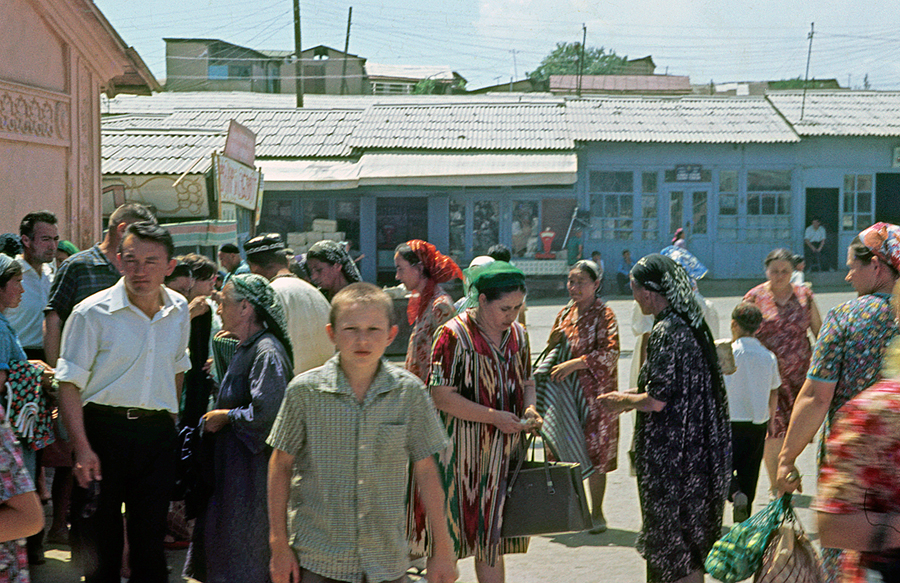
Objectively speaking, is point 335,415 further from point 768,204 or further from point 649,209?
point 768,204

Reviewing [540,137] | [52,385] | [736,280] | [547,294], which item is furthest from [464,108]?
[52,385]

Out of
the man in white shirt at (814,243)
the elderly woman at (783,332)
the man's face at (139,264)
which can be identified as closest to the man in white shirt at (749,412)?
the elderly woman at (783,332)

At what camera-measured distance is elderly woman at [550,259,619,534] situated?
5.48 m

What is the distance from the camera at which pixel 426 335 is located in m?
5.23

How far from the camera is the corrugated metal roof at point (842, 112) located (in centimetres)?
2436

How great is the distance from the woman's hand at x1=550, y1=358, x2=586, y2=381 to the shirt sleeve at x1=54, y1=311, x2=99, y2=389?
2.65 meters

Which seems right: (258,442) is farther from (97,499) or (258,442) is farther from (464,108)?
(464,108)

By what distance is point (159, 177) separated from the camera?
39.0 feet

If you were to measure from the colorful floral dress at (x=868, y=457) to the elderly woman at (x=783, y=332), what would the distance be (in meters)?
4.44

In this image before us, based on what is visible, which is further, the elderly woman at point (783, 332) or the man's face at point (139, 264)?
the elderly woman at point (783, 332)

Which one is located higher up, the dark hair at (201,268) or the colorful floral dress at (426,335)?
the dark hair at (201,268)

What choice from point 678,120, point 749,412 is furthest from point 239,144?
point 678,120

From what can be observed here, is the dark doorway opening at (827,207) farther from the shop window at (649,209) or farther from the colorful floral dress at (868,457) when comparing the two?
the colorful floral dress at (868,457)

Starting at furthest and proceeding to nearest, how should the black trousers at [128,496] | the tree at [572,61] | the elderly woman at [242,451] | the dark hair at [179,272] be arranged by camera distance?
1. the tree at [572,61]
2. the dark hair at [179,272]
3. the black trousers at [128,496]
4. the elderly woman at [242,451]
